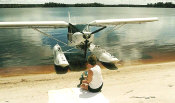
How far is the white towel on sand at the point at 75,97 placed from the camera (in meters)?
4.17

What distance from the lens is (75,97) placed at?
4316 millimetres

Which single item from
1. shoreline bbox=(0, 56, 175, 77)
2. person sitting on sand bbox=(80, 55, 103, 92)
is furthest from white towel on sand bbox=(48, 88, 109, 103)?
shoreline bbox=(0, 56, 175, 77)

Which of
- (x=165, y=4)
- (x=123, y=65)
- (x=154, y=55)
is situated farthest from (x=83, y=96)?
(x=165, y=4)

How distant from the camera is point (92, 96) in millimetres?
4344

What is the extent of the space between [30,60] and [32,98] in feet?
20.9

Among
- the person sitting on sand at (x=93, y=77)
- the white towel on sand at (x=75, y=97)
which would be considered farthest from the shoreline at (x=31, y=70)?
the person sitting on sand at (x=93, y=77)

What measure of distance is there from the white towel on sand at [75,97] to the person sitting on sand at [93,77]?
0.46ft

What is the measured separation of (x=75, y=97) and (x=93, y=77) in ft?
2.02

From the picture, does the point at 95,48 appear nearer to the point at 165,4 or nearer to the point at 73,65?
the point at 73,65

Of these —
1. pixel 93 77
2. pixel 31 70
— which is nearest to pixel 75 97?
pixel 93 77

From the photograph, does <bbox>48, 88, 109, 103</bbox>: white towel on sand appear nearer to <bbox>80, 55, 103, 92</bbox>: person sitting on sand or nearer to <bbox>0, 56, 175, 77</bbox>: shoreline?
<bbox>80, 55, 103, 92</bbox>: person sitting on sand

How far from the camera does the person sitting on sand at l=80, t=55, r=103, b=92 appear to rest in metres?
4.19

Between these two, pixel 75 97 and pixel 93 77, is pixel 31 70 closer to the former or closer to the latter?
pixel 75 97

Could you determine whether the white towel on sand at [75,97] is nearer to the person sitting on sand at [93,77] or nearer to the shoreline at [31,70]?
the person sitting on sand at [93,77]
